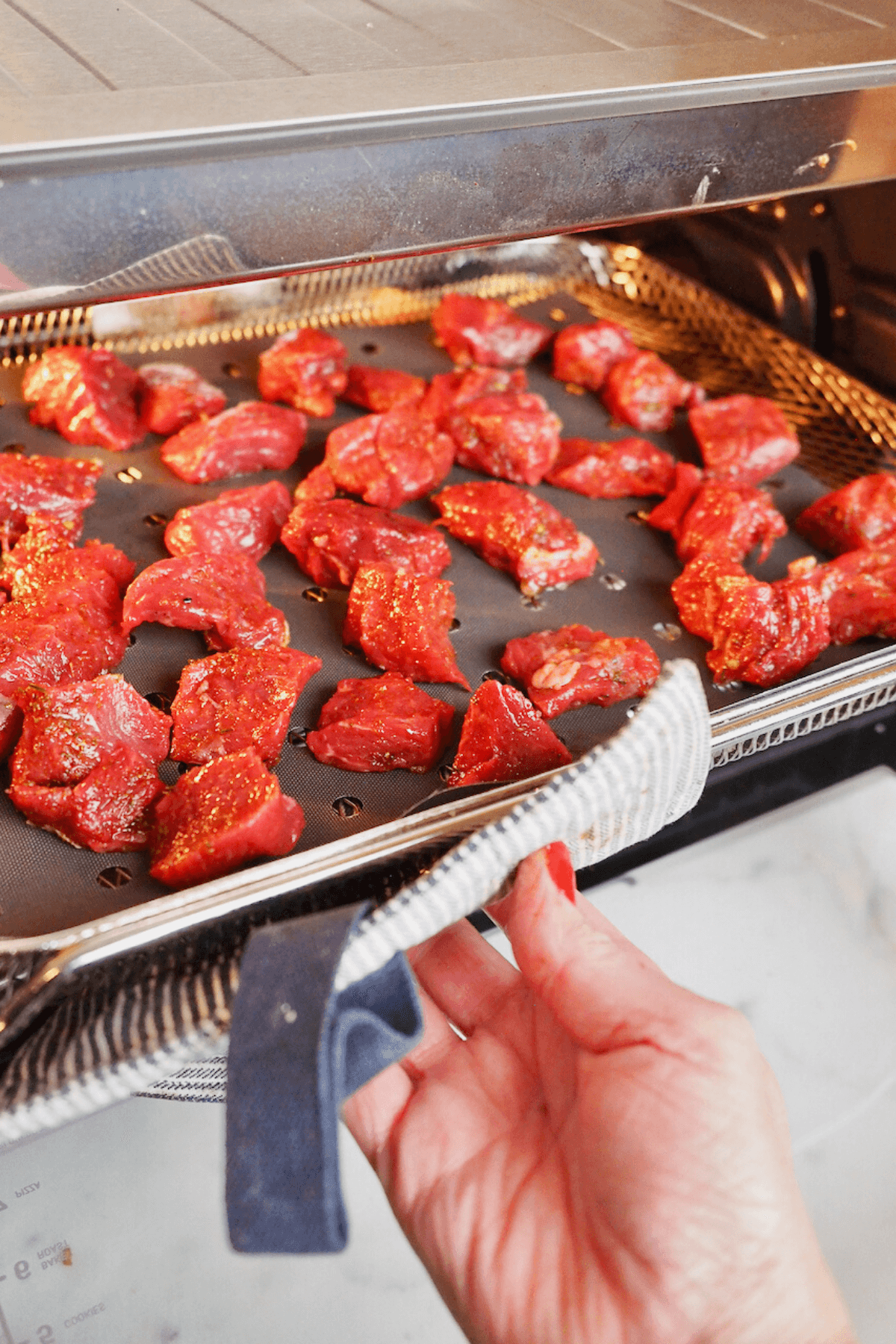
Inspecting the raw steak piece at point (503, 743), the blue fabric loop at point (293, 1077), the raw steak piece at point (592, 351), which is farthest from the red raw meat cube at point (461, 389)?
the blue fabric loop at point (293, 1077)

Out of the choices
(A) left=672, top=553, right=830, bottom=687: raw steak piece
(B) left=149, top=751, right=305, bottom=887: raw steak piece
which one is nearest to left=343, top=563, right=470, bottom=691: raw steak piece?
(B) left=149, top=751, right=305, bottom=887: raw steak piece

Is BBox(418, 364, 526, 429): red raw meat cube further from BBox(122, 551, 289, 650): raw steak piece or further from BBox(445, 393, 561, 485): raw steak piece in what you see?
BBox(122, 551, 289, 650): raw steak piece

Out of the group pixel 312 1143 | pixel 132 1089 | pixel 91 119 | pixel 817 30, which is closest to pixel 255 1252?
pixel 312 1143

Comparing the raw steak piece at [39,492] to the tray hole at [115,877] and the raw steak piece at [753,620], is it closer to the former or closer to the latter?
the tray hole at [115,877]

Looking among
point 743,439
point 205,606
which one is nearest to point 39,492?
point 205,606

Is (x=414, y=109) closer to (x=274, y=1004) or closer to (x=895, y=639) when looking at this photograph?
(x=274, y=1004)
